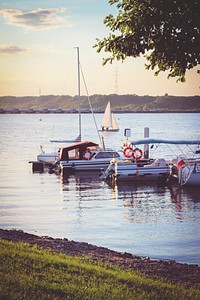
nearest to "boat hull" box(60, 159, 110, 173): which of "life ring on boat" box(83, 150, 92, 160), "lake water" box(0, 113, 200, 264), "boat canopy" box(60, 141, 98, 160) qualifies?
"life ring on boat" box(83, 150, 92, 160)

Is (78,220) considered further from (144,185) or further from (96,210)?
(144,185)

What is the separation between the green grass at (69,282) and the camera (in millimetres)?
9750

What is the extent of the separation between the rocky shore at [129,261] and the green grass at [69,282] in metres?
1.34

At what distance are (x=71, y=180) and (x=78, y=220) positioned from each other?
18.7 m

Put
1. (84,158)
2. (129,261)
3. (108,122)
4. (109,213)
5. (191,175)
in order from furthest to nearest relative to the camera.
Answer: (108,122) < (84,158) < (191,175) < (109,213) < (129,261)

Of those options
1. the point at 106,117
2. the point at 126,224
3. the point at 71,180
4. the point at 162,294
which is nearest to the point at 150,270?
the point at 162,294

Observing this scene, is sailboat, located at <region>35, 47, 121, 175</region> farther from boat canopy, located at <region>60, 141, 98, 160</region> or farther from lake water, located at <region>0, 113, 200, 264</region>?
lake water, located at <region>0, 113, 200, 264</region>

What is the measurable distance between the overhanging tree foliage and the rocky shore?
17.2ft

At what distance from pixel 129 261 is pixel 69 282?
5.18 meters

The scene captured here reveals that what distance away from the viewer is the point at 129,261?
15531mm

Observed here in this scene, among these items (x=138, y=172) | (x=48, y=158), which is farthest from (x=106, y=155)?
(x=138, y=172)

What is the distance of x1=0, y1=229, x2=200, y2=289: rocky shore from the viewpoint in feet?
45.4

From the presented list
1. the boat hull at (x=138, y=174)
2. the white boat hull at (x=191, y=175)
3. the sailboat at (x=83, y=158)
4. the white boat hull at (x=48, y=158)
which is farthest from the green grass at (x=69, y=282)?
the white boat hull at (x=48, y=158)

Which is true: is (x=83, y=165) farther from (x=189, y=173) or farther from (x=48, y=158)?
(x=189, y=173)
